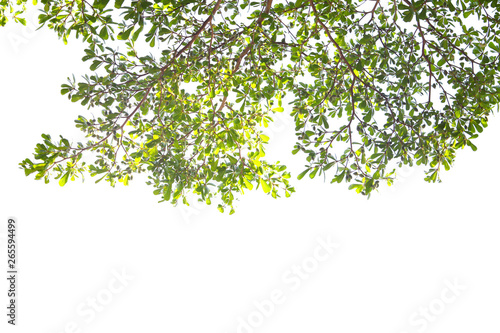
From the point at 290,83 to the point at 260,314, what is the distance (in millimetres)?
10635

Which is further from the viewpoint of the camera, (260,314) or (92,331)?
(260,314)

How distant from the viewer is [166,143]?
334 centimetres

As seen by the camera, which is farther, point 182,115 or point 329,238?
point 329,238

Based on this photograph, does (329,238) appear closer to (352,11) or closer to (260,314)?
(260,314)

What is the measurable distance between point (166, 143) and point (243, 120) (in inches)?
30.4

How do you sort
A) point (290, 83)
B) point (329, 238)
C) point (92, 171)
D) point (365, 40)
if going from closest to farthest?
1. point (365, 40)
2. point (92, 171)
3. point (290, 83)
4. point (329, 238)

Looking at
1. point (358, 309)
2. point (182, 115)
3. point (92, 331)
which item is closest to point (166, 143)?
point (182, 115)

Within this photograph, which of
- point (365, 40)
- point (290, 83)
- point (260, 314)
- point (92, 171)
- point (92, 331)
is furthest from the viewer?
point (260, 314)

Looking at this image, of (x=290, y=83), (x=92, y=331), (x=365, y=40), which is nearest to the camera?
(x=365, y=40)

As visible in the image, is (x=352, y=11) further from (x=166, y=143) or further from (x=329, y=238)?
(x=329, y=238)

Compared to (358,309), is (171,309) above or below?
above

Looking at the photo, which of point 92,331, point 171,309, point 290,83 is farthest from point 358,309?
point 290,83

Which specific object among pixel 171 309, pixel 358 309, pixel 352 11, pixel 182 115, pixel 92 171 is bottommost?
pixel 358 309

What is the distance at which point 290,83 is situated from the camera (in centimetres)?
389
